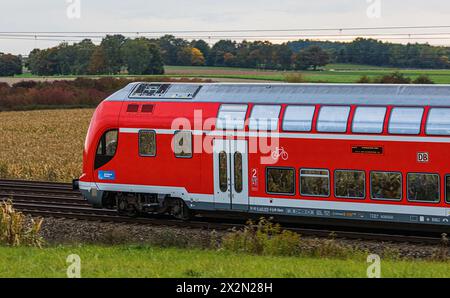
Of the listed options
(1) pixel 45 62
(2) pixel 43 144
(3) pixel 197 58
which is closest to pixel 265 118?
(2) pixel 43 144

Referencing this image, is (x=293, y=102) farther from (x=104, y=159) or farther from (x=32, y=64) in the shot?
(x=32, y=64)

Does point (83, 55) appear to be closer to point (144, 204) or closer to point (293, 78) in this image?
point (293, 78)

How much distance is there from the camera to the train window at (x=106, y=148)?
23.0m

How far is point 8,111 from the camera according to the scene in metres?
75.1

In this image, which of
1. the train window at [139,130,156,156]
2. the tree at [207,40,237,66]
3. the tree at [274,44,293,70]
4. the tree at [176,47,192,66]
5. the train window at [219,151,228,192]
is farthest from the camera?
the tree at [176,47,192,66]

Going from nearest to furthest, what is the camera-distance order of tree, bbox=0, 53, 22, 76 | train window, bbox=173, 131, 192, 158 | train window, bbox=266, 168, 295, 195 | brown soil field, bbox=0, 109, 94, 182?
train window, bbox=266, 168, 295, 195 → train window, bbox=173, 131, 192, 158 → brown soil field, bbox=0, 109, 94, 182 → tree, bbox=0, 53, 22, 76

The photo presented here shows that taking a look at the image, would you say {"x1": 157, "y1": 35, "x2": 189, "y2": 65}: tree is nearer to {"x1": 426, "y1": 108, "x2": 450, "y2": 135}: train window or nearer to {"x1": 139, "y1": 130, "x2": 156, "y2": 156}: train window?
{"x1": 139, "y1": 130, "x2": 156, "y2": 156}: train window

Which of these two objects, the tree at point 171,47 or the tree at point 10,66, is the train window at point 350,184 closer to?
the tree at point 171,47

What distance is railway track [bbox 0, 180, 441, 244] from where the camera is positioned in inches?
790

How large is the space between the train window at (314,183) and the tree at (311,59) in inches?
2165

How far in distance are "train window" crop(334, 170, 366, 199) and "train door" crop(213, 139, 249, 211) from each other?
2.45 meters

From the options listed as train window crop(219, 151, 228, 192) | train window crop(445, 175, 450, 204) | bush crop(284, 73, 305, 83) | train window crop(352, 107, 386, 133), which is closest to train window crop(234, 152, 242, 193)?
train window crop(219, 151, 228, 192)

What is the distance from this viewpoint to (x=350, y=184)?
781 inches

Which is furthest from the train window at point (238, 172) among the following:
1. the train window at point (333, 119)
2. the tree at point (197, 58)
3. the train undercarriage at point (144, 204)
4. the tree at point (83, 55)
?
the tree at point (197, 58)
